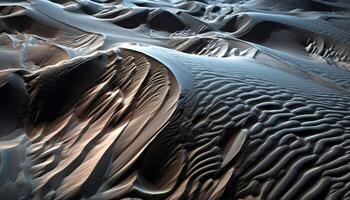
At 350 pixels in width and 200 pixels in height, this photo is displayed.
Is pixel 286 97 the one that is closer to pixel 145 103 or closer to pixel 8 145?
pixel 145 103

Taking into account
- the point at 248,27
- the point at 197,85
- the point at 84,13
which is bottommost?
the point at 84,13

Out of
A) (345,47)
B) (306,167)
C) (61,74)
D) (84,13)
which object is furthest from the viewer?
(84,13)

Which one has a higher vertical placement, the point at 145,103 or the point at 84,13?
the point at 145,103

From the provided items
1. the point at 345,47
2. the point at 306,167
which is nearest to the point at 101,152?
the point at 306,167

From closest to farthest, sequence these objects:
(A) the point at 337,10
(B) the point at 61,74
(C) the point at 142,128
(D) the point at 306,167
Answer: (D) the point at 306,167
(C) the point at 142,128
(B) the point at 61,74
(A) the point at 337,10

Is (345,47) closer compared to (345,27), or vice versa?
(345,47)

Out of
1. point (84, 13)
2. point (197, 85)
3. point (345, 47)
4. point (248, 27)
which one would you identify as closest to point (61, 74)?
point (197, 85)
